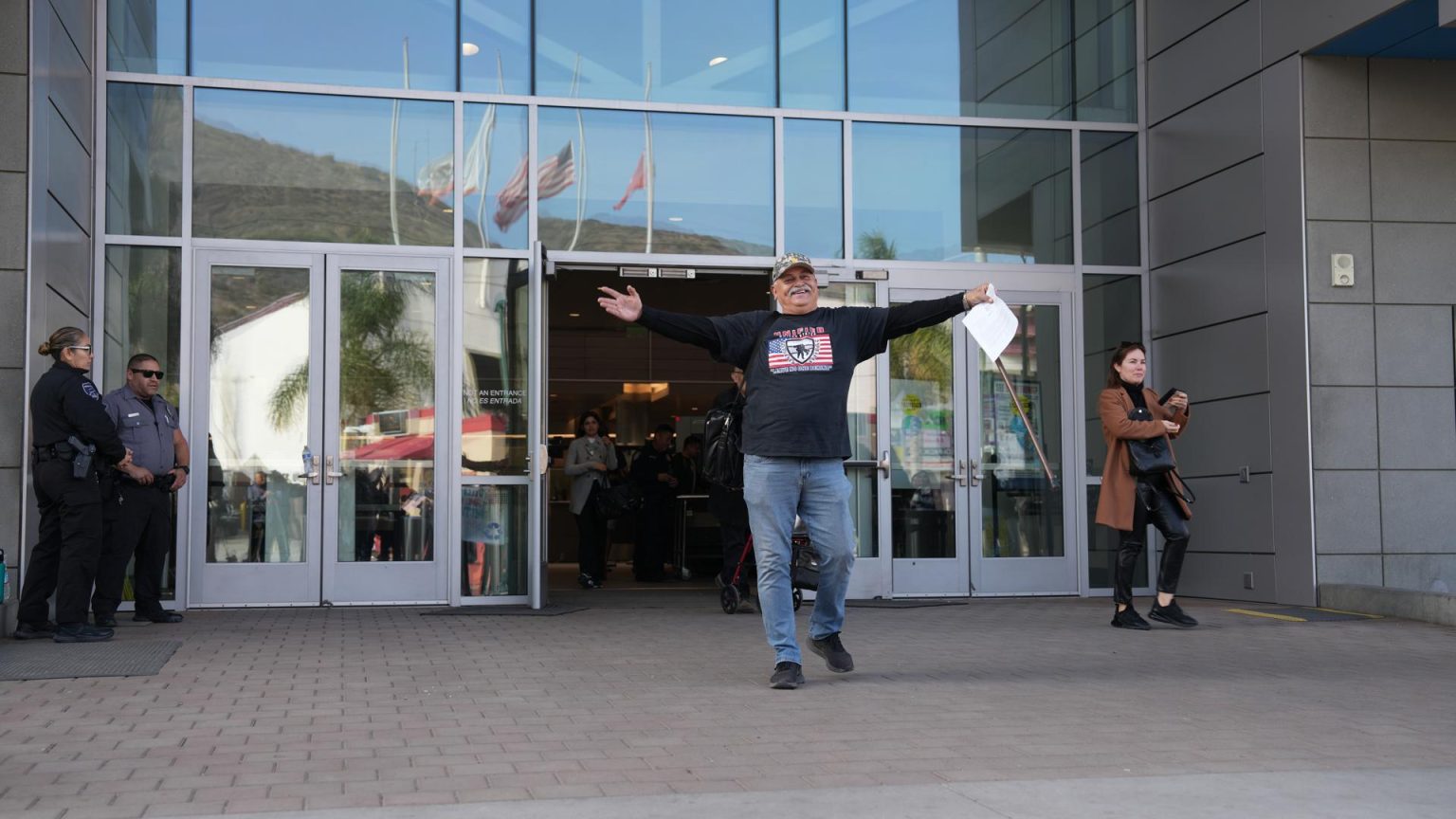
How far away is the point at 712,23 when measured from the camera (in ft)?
38.5

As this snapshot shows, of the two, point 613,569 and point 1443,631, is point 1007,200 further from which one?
point 613,569

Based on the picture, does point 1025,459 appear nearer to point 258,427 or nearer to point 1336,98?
point 1336,98

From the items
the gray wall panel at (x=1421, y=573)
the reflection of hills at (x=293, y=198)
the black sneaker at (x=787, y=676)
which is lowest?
the black sneaker at (x=787, y=676)

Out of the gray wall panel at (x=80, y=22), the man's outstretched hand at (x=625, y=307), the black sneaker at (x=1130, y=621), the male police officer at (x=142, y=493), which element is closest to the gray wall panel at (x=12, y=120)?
the gray wall panel at (x=80, y=22)

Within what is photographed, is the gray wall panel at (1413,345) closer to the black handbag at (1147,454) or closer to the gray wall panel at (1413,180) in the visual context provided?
the gray wall panel at (1413,180)

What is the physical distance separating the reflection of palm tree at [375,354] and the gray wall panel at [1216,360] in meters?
5.93

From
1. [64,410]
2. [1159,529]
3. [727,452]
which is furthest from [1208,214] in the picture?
[64,410]

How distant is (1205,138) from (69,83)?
27.2 ft

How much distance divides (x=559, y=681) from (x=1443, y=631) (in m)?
5.59

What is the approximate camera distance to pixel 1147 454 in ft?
29.2

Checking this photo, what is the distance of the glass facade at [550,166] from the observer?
10.7m

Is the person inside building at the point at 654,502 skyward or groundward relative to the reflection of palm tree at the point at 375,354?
groundward

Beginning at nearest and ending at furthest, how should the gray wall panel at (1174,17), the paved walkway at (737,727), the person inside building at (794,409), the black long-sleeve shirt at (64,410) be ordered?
the paved walkway at (737,727)
the person inside building at (794,409)
the black long-sleeve shirt at (64,410)
the gray wall panel at (1174,17)

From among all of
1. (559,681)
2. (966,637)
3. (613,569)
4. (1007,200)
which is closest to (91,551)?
(559,681)
